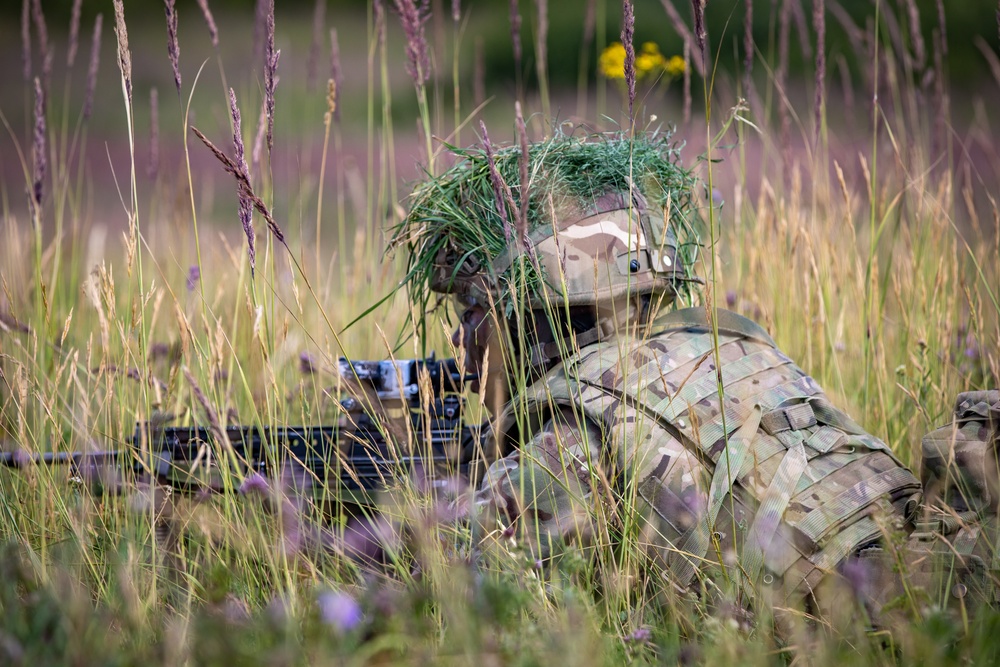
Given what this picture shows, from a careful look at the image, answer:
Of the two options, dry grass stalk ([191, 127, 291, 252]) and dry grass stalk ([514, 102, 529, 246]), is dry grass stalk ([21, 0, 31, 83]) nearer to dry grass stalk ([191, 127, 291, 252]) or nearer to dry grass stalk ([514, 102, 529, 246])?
dry grass stalk ([191, 127, 291, 252])

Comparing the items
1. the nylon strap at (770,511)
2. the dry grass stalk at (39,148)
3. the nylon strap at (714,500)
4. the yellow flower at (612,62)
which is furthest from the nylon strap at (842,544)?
the yellow flower at (612,62)

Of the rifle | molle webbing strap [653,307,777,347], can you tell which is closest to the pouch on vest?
molle webbing strap [653,307,777,347]

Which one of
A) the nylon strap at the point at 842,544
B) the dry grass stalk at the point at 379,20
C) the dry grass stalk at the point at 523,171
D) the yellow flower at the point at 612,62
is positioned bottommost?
the nylon strap at the point at 842,544

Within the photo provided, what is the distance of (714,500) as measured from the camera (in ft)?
6.34

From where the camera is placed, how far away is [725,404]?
2064 mm

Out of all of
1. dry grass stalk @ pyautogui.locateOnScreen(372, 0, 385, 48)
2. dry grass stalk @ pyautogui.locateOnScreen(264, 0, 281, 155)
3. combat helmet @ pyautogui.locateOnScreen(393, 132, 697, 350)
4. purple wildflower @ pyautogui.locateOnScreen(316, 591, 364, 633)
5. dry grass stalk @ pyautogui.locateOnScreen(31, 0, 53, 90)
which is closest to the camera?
purple wildflower @ pyautogui.locateOnScreen(316, 591, 364, 633)

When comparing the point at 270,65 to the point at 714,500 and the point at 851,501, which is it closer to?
the point at 714,500

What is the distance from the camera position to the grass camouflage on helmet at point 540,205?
227cm

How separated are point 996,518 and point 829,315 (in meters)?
1.30

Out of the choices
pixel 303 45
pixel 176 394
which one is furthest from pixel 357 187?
pixel 303 45

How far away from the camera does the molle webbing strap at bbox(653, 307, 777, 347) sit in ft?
7.43

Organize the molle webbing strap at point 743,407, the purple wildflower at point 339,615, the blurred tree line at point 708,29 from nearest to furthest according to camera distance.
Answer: the purple wildflower at point 339,615, the molle webbing strap at point 743,407, the blurred tree line at point 708,29

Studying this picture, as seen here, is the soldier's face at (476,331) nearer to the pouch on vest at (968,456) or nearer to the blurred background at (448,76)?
the pouch on vest at (968,456)

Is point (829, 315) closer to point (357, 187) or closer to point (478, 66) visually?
point (478, 66)
